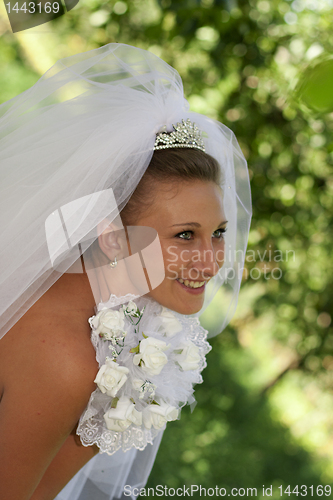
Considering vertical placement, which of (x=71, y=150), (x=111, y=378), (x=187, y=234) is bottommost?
(x=111, y=378)

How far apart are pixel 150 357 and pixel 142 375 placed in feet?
0.33

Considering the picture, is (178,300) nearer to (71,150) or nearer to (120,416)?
(120,416)

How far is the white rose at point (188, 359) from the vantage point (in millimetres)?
1516

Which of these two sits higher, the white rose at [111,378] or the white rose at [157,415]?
the white rose at [111,378]

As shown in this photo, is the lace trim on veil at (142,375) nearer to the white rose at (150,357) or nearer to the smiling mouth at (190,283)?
the white rose at (150,357)

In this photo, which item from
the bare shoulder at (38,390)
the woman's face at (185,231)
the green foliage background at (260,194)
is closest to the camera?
the bare shoulder at (38,390)

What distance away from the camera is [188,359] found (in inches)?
59.9

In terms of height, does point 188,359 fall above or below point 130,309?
below

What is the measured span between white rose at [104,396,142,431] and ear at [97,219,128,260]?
49 cm

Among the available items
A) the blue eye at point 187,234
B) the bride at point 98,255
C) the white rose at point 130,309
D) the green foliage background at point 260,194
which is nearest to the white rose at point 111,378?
the bride at point 98,255

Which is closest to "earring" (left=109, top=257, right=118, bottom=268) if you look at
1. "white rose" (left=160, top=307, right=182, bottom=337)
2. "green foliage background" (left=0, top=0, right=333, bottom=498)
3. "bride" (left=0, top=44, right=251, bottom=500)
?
"bride" (left=0, top=44, right=251, bottom=500)

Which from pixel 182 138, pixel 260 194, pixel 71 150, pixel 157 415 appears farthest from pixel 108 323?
pixel 260 194

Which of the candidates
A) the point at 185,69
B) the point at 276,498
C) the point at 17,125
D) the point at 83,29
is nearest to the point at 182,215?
the point at 17,125

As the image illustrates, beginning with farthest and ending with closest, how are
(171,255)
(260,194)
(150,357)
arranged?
(260,194), (171,255), (150,357)
